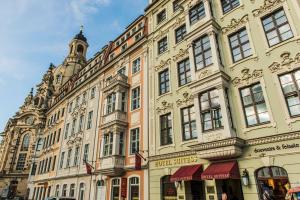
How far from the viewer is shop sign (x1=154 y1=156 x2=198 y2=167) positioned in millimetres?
14444

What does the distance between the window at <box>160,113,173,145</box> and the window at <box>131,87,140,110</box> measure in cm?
403

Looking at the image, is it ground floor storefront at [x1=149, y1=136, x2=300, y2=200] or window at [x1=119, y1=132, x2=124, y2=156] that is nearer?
ground floor storefront at [x1=149, y1=136, x2=300, y2=200]

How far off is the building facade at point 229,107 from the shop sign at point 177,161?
0.06m

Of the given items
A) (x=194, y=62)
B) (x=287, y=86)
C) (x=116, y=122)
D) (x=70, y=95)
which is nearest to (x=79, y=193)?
(x=116, y=122)

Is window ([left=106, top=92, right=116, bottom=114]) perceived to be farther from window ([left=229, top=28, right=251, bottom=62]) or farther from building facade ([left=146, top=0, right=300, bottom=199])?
window ([left=229, top=28, right=251, bottom=62])

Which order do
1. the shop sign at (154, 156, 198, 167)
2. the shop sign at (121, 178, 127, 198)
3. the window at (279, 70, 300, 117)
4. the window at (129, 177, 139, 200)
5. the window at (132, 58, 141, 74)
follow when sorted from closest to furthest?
the window at (279, 70, 300, 117)
the shop sign at (154, 156, 198, 167)
the window at (129, 177, 139, 200)
the shop sign at (121, 178, 127, 198)
the window at (132, 58, 141, 74)

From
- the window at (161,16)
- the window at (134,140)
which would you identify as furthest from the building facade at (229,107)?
the window at (161,16)

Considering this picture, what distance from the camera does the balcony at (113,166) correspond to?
19.0 metres

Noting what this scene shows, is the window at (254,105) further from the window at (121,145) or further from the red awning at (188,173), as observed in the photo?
the window at (121,145)

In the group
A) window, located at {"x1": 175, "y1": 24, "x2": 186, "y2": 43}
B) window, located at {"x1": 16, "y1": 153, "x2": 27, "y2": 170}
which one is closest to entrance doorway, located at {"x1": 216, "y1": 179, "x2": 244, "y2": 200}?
window, located at {"x1": 175, "y1": 24, "x2": 186, "y2": 43}

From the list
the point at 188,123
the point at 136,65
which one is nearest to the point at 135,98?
the point at 136,65

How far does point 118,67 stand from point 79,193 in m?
14.1

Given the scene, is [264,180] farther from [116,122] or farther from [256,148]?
[116,122]

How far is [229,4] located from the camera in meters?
16.1
